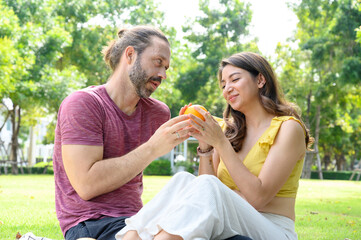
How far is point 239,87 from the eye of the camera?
402 cm

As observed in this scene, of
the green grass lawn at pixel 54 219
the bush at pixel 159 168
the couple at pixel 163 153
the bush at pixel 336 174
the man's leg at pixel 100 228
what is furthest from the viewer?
the bush at pixel 336 174

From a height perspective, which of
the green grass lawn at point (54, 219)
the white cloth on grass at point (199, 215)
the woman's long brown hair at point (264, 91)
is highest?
the woman's long brown hair at point (264, 91)

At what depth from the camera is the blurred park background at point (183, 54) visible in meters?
23.9

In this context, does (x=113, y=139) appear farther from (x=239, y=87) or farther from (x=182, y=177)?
(x=239, y=87)

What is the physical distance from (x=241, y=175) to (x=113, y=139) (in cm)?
106

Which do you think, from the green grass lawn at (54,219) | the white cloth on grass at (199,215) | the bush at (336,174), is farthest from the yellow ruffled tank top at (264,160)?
the bush at (336,174)

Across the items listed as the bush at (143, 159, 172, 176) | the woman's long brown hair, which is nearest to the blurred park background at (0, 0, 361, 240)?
the bush at (143, 159, 172, 176)

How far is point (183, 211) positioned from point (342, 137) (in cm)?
4328

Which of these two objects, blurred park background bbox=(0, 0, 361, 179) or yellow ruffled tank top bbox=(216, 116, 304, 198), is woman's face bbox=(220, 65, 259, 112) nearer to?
yellow ruffled tank top bbox=(216, 116, 304, 198)

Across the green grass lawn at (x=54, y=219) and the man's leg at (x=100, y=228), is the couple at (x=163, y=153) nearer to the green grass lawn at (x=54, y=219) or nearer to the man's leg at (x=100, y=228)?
the man's leg at (x=100, y=228)

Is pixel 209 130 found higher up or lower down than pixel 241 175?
higher up

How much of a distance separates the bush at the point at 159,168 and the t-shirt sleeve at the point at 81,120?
26.6m

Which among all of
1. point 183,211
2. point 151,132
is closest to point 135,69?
point 151,132

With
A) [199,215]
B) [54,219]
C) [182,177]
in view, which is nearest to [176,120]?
[182,177]
